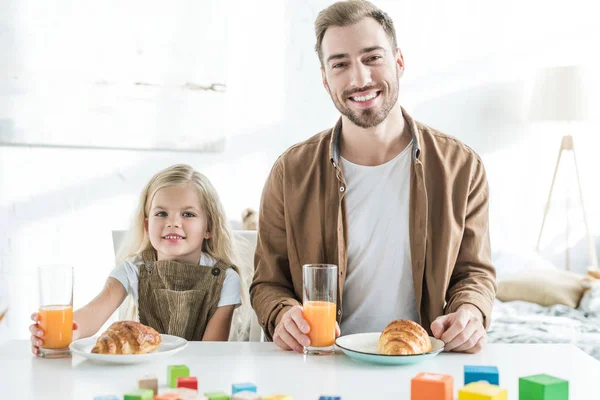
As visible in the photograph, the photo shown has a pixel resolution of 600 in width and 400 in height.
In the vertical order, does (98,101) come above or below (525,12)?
below

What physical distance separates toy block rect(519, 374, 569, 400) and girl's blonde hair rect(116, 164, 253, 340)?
1.10 m

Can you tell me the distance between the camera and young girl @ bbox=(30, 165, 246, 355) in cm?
192

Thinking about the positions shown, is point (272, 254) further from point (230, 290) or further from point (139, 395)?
point (139, 395)

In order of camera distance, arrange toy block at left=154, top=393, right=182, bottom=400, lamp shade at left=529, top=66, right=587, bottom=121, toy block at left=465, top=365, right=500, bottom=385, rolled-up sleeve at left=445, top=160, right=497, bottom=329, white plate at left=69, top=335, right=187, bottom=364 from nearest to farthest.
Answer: toy block at left=154, top=393, right=182, bottom=400 < toy block at left=465, top=365, right=500, bottom=385 < white plate at left=69, top=335, right=187, bottom=364 < rolled-up sleeve at left=445, top=160, right=497, bottom=329 < lamp shade at left=529, top=66, right=587, bottom=121

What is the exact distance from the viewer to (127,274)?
1960mm

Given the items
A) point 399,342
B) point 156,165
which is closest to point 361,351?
point 399,342

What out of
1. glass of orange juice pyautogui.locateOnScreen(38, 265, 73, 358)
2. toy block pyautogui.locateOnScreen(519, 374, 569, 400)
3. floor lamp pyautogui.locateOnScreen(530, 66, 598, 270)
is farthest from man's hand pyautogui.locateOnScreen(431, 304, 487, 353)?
floor lamp pyautogui.locateOnScreen(530, 66, 598, 270)

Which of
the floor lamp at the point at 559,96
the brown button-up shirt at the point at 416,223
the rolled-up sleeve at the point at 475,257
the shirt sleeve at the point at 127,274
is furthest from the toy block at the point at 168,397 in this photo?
the floor lamp at the point at 559,96

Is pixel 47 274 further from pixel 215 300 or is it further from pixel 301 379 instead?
pixel 215 300

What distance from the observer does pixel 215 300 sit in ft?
6.33

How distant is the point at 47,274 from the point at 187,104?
2.46 metres

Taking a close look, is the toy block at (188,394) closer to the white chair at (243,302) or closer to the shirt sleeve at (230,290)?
the shirt sleeve at (230,290)

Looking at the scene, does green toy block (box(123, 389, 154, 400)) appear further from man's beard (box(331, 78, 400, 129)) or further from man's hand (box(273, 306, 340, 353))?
man's beard (box(331, 78, 400, 129))

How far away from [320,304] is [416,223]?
0.53 m
